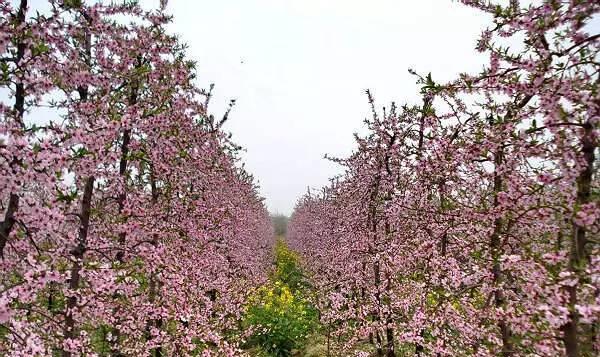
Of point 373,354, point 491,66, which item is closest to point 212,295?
point 373,354

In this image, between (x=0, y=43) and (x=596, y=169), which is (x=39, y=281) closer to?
(x=0, y=43)

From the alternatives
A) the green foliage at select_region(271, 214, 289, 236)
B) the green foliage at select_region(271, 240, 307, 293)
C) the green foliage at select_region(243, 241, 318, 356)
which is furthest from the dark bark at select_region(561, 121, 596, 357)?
the green foliage at select_region(271, 214, 289, 236)

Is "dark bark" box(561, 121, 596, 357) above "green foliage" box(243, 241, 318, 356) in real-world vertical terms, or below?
above

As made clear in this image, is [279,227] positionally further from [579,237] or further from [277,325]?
[579,237]

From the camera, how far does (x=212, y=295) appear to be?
44.5ft

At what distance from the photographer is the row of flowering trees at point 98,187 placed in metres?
4.74

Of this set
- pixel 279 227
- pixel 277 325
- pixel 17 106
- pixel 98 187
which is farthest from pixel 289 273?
pixel 279 227

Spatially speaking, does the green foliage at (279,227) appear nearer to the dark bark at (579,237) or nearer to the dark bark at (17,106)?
the dark bark at (17,106)

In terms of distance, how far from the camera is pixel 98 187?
7438mm

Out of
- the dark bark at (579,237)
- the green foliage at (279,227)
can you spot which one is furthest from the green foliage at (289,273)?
the green foliage at (279,227)

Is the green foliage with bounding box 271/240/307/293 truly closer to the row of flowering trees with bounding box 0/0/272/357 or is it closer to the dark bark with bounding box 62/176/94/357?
the row of flowering trees with bounding box 0/0/272/357

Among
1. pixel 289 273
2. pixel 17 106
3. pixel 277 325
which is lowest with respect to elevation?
pixel 277 325

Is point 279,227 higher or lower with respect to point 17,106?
higher

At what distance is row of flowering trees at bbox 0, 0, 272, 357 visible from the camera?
4.74 metres
